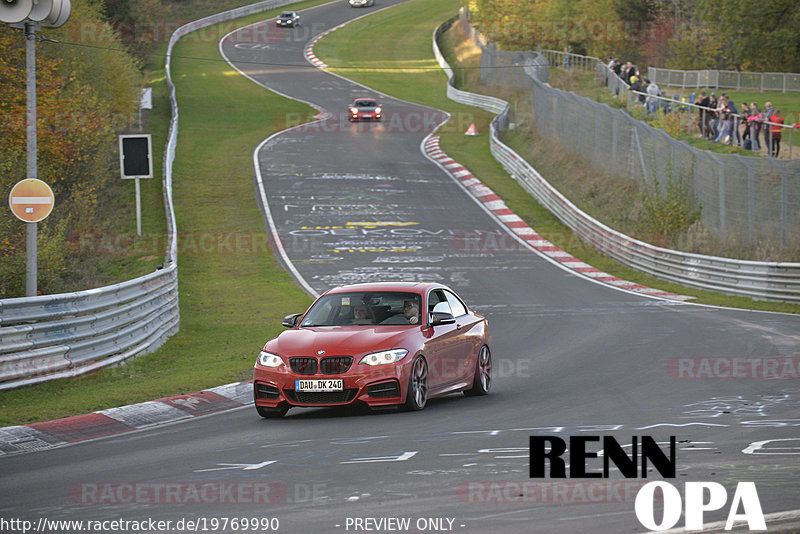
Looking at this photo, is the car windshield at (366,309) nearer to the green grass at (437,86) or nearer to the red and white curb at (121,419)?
the red and white curb at (121,419)

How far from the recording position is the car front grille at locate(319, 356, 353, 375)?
1152cm

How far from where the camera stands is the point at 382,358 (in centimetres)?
1152

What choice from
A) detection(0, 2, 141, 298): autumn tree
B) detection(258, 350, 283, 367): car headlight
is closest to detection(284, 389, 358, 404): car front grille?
detection(258, 350, 283, 367): car headlight

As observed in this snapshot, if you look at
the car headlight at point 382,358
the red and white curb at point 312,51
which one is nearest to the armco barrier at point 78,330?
the car headlight at point 382,358

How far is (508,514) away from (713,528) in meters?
1.23

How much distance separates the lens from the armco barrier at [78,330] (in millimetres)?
13328

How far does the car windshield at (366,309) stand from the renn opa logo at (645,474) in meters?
3.72

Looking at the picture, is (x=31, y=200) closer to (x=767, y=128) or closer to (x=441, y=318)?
(x=441, y=318)

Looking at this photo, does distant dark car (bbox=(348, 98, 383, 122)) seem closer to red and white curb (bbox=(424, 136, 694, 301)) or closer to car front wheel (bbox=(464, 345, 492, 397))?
red and white curb (bbox=(424, 136, 694, 301))

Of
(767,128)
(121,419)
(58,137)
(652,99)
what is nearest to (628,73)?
(652,99)

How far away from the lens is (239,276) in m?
29.9

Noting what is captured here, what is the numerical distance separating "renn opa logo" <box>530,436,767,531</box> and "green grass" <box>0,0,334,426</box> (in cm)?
600

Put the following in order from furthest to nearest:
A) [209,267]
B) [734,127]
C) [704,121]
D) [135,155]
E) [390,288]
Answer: [704,121]
[734,127]
[209,267]
[135,155]
[390,288]

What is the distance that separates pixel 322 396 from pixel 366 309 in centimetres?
151
